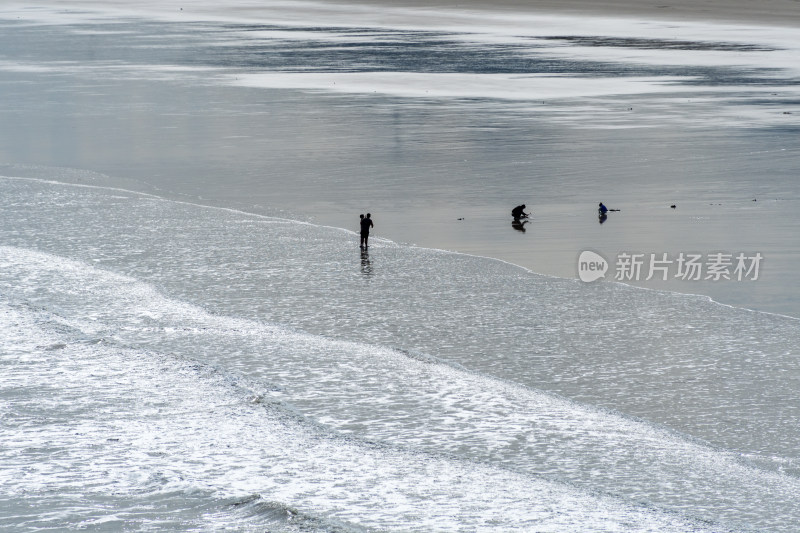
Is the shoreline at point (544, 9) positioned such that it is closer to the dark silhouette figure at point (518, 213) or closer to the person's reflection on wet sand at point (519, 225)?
the dark silhouette figure at point (518, 213)

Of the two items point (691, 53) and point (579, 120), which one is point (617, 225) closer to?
point (579, 120)

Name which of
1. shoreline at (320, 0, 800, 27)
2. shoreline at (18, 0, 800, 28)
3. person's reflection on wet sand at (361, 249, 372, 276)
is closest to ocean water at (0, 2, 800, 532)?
person's reflection on wet sand at (361, 249, 372, 276)

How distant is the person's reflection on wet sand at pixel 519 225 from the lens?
58.3ft

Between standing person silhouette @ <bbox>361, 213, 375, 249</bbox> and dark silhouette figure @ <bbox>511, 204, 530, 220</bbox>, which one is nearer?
standing person silhouette @ <bbox>361, 213, 375, 249</bbox>

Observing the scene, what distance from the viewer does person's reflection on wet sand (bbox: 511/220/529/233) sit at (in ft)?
58.3

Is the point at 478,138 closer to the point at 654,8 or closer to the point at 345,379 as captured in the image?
the point at 345,379

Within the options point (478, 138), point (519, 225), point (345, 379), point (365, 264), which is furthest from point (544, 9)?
point (345, 379)

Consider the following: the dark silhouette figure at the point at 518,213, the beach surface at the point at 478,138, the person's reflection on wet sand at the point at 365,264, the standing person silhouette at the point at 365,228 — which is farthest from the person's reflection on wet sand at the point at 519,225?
the person's reflection on wet sand at the point at 365,264

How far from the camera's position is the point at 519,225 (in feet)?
59.0

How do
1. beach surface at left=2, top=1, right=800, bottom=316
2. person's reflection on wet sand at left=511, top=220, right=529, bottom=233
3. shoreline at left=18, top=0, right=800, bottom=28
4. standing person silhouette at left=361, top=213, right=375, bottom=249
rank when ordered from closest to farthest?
standing person silhouette at left=361, top=213, right=375, bottom=249
beach surface at left=2, top=1, right=800, bottom=316
person's reflection on wet sand at left=511, top=220, right=529, bottom=233
shoreline at left=18, top=0, right=800, bottom=28

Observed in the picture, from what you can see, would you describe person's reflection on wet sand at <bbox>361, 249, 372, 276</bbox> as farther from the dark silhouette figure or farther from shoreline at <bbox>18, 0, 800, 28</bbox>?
shoreline at <bbox>18, 0, 800, 28</bbox>

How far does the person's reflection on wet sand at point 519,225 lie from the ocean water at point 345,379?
0.29 m

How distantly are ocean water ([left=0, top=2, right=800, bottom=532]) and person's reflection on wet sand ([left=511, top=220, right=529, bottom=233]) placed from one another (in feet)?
0.96

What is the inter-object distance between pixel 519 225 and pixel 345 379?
23.3 ft
